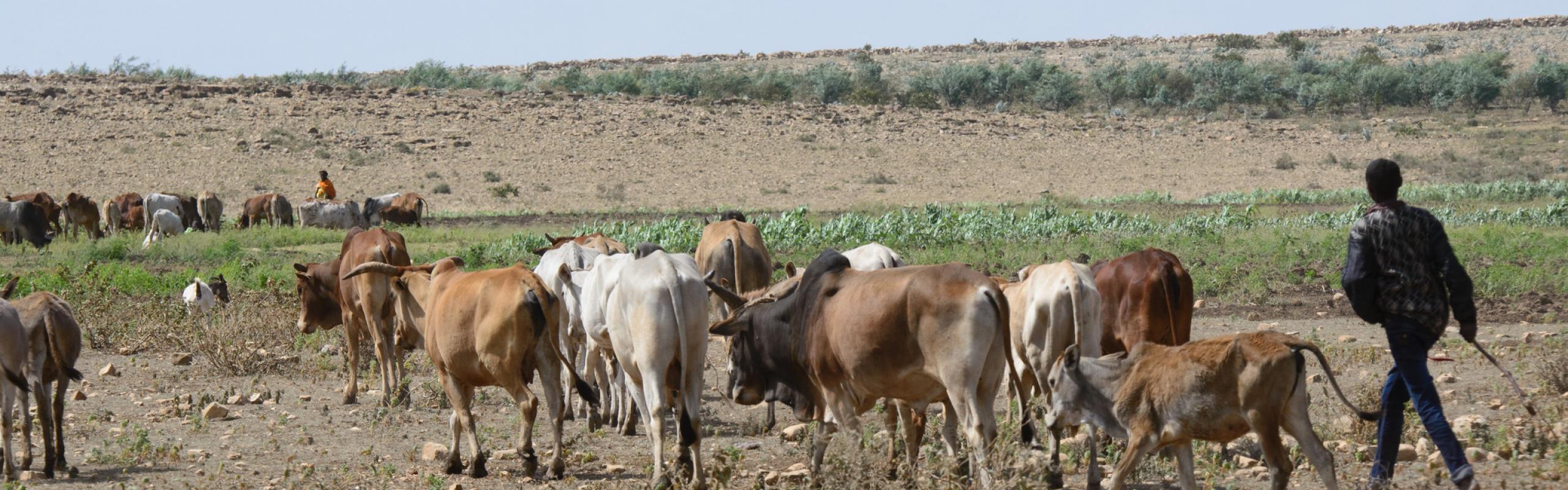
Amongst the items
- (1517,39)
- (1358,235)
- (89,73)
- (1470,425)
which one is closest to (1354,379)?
(1470,425)

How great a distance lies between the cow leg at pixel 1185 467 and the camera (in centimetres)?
710

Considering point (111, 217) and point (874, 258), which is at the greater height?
point (874, 258)

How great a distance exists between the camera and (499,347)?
27.6 feet

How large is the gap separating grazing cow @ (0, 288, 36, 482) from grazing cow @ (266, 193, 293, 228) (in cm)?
2454

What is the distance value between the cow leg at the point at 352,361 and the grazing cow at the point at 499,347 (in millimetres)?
3114

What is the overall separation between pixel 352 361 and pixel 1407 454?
8.00 m

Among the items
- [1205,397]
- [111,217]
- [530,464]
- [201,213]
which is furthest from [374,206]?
[1205,397]

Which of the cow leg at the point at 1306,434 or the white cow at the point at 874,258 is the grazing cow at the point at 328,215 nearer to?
the white cow at the point at 874,258

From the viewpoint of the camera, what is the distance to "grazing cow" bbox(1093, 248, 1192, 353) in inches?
372

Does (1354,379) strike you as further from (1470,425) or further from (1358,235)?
(1358,235)

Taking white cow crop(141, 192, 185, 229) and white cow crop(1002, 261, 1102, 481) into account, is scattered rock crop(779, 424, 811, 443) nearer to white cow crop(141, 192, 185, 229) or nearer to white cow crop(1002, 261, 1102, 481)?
white cow crop(1002, 261, 1102, 481)

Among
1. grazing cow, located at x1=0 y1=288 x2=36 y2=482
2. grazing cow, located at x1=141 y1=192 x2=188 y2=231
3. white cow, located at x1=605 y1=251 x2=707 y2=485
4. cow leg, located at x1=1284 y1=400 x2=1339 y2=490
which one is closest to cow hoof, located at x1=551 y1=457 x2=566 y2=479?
white cow, located at x1=605 y1=251 x2=707 y2=485

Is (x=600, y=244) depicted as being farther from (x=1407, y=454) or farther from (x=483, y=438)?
(x=1407, y=454)

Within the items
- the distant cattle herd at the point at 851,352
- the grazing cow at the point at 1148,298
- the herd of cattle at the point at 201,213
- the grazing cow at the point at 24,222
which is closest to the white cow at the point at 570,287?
the distant cattle herd at the point at 851,352
